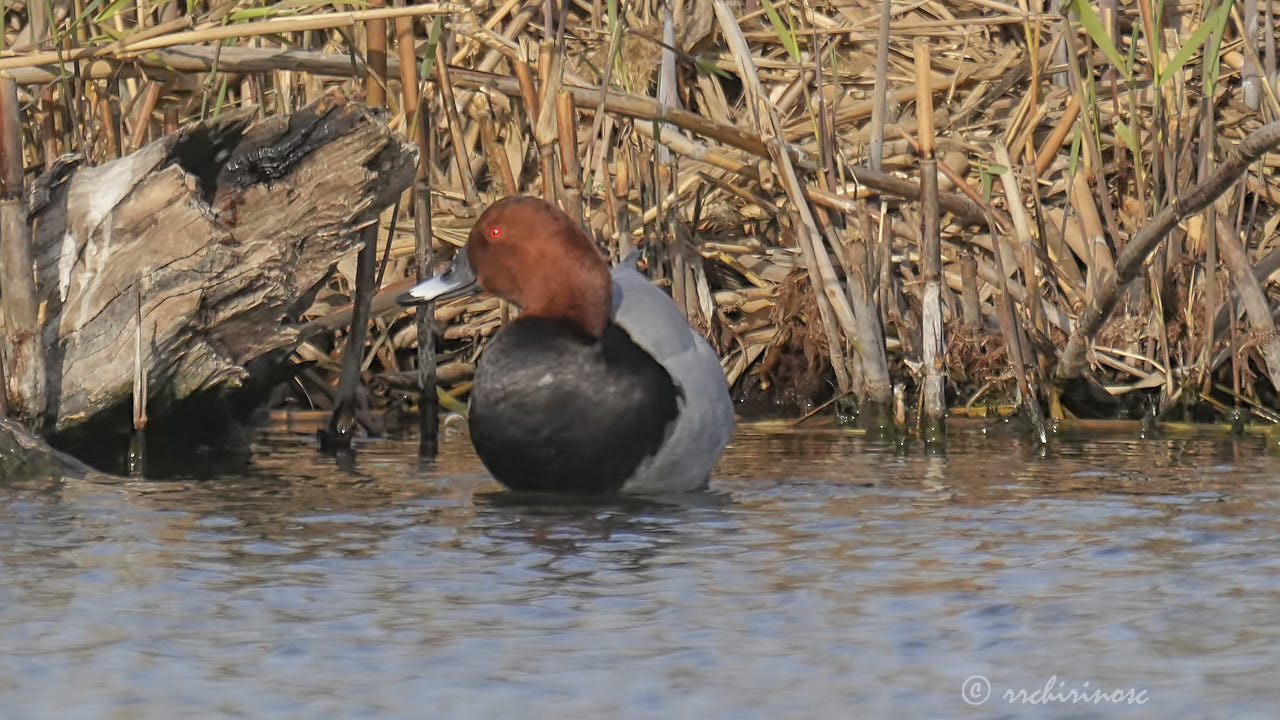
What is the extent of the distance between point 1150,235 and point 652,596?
2280 millimetres

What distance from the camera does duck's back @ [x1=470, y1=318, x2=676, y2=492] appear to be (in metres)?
4.49

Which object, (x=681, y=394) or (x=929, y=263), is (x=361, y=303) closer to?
(x=681, y=394)

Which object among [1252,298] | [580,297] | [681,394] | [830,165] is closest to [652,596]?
[681,394]

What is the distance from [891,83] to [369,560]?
13.2 feet

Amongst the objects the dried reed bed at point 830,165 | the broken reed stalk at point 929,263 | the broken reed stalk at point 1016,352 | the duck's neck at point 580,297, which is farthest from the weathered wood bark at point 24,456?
the broken reed stalk at point 1016,352

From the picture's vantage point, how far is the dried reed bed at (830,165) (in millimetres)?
5496

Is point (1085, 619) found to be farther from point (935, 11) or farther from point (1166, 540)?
point (935, 11)

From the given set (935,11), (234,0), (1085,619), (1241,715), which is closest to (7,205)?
(234,0)

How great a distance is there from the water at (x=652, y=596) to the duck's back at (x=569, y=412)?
0.11m

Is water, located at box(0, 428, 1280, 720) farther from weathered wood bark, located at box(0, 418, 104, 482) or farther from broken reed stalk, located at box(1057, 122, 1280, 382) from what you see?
broken reed stalk, located at box(1057, 122, 1280, 382)

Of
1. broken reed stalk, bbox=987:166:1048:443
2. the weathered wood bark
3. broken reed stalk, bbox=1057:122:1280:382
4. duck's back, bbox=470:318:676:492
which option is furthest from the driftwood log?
broken reed stalk, bbox=1057:122:1280:382

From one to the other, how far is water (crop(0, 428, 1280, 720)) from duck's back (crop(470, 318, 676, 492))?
0.11 metres

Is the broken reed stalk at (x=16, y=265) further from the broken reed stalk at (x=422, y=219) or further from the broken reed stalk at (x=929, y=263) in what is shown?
the broken reed stalk at (x=929, y=263)

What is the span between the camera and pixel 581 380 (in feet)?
14.8
